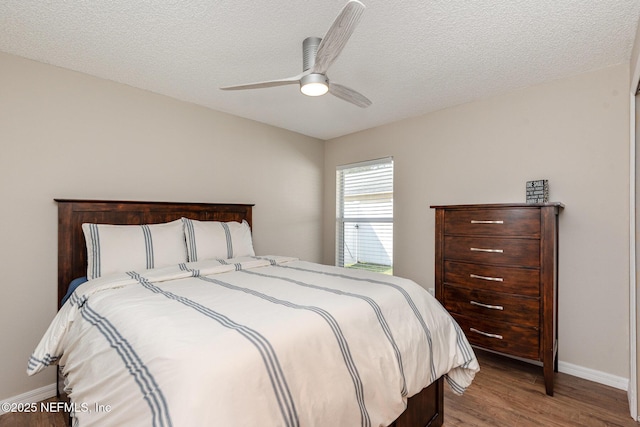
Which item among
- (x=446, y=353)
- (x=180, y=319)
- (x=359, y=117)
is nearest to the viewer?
(x=180, y=319)

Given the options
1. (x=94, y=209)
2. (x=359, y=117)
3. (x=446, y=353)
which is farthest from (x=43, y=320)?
(x=359, y=117)

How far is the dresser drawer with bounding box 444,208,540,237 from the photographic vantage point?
2217 millimetres

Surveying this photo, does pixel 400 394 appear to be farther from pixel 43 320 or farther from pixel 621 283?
pixel 43 320

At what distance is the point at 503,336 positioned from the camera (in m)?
2.32

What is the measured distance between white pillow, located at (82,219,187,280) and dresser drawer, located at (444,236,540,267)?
2.17 m

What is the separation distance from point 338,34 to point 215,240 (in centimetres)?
188

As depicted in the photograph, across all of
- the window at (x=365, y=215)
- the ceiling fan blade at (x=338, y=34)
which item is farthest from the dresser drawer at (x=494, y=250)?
the ceiling fan blade at (x=338, y=34)

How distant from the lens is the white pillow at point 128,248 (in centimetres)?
208

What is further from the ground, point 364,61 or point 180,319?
point 364,61

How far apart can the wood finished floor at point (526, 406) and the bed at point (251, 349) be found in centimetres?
37

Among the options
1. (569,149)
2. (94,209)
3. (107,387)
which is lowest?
(107,387)

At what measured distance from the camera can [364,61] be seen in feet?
7.34

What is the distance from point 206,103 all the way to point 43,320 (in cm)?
220

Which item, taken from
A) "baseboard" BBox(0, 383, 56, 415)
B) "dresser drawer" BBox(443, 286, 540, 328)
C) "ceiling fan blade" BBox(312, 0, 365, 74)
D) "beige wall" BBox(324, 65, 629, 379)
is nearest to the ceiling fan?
"ceiling fan blade" BBox(312, 0, 365, 74)
